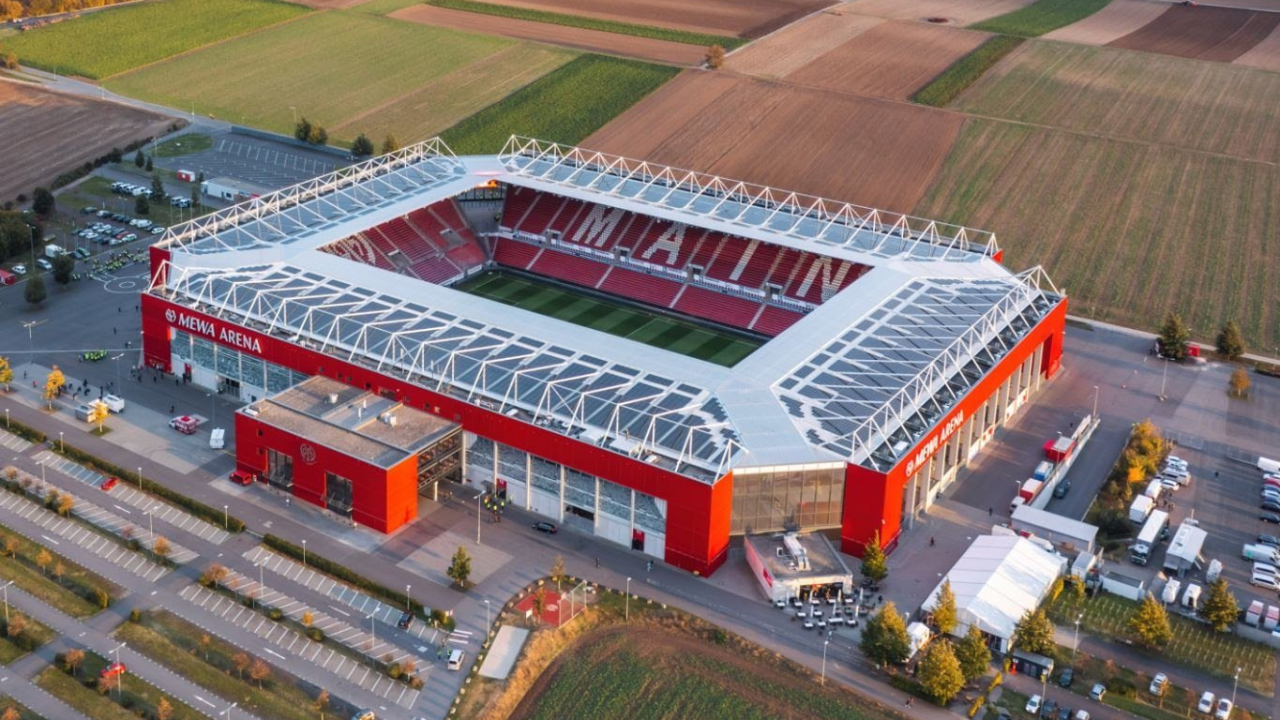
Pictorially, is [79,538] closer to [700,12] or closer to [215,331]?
[215,331]

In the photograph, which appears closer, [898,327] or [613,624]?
[613,624]

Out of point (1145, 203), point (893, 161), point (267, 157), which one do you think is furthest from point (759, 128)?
point (267, 157)

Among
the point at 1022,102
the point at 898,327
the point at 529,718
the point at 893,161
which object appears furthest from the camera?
the point at 1022,102

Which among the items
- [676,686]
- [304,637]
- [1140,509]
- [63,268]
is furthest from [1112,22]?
[304,637]

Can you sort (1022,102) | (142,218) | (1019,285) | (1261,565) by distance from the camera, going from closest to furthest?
(1261,565)
(1019,285)
(142,218)
(1022,102)

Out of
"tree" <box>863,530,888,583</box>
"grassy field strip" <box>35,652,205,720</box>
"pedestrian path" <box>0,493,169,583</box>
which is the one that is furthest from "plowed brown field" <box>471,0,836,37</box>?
"grassy field strip" <box>35,652,205,720</box>

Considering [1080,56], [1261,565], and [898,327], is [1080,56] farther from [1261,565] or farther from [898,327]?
[1261,565]

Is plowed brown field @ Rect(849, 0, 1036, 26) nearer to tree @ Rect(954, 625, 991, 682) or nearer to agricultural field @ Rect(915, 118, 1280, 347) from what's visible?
agricultural field @ Rect(915, 118, 1280, 347)
